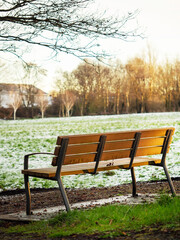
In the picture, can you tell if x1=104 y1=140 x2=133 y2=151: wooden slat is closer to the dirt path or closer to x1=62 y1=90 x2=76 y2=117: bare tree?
the dirt path

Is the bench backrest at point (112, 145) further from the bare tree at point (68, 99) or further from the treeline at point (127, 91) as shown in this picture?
the bare tree at point (68, 99)

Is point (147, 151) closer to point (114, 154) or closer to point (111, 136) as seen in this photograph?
point (114, 154)

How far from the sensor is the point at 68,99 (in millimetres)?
64188

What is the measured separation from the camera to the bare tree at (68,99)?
203 feet

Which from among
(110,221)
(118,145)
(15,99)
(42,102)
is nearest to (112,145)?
(118,145)

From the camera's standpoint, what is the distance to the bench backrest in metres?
4.89

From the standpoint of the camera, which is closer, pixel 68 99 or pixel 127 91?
pixel 68 99

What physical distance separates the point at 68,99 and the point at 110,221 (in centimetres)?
6049

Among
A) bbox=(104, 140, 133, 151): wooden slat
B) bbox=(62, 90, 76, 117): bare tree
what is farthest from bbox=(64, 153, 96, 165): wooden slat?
bbox=(62, 90, 76, 117): bare tree

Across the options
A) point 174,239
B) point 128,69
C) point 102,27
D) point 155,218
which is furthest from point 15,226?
point 128,69

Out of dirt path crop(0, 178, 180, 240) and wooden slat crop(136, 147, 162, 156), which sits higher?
wooden slat crop(136, 147, 162, 156)

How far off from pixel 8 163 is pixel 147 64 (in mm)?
54902

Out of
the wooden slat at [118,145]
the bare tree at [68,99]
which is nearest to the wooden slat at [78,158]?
the wooden slat at [118,145]

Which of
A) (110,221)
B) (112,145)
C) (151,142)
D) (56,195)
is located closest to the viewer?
(110,221)
